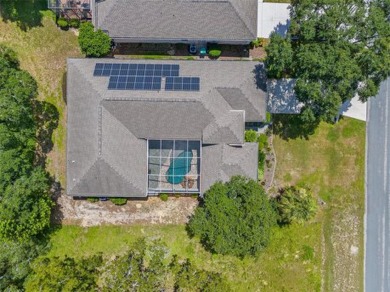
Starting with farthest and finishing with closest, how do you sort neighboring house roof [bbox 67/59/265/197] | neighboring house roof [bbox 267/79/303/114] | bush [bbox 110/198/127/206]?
1. neighboring house roof [bbox 267/79/303/114]
2. bush [bbox 110/198/127/206]
3. neighboring house roof [bbox 67/59/265/197]

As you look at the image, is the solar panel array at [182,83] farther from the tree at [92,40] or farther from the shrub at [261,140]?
the shrub at [261,140]

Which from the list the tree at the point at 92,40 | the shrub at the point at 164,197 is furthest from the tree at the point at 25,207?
the tree at the point at 92,40

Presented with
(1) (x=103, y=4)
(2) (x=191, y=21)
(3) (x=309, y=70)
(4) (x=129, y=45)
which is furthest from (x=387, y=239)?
(1) (x=103, y=4)

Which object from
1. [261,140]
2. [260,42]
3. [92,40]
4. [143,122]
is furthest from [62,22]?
[261,140]

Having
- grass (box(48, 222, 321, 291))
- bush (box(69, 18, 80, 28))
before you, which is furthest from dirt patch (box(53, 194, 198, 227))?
bush (box(69, 18, 80, 28))

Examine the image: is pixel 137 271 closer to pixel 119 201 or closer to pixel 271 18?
pixel 119 201

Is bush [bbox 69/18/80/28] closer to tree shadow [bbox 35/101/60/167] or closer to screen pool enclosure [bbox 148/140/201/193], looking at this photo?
tree shadow [bbox 35/101/60/167]
